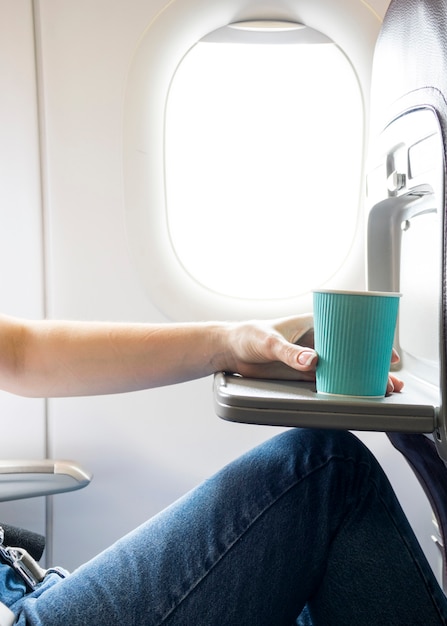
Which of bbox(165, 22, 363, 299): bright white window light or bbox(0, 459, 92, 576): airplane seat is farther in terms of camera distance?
bbox(165, 22, 363, 299): bright white window light

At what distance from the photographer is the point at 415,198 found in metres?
1.23

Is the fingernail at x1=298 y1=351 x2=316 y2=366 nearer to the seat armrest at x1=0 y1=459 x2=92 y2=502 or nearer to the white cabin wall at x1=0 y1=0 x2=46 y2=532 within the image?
the seat armrest at x1=0 y1=459 x2=92 y2=502

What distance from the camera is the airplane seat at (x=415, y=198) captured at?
894 millimetres

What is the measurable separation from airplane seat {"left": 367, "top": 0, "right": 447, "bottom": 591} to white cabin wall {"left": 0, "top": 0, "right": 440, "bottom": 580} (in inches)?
19.6

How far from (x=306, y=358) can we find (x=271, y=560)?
Result: 0.27m

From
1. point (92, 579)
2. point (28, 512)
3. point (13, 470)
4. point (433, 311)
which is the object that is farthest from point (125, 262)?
point (92, 579)

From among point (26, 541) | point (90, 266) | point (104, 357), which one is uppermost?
point (90, 266)

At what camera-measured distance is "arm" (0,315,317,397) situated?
111 cm

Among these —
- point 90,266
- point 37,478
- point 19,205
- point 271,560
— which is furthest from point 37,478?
point 271,560

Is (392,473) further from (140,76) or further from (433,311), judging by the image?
(140,76)

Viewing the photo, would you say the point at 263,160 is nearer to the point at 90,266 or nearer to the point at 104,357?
the point at 90,266

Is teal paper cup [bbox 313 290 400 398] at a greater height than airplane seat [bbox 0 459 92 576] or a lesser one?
greater

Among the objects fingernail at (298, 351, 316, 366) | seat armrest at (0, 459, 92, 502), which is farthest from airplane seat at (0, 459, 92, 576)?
fingernail at (298, 351, 316, 366)

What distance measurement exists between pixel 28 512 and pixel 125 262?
0.60 metres
